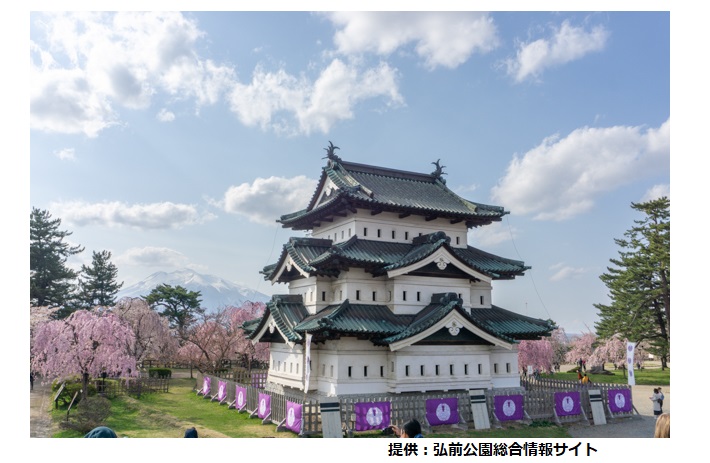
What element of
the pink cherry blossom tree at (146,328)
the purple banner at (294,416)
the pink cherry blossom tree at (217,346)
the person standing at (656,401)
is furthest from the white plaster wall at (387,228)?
the pink cherry blossom tree at (146,328)

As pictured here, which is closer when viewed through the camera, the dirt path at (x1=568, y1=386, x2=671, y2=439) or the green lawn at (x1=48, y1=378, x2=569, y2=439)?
the green lawn at (x1=48, y1=378, x2=569, y2=439)

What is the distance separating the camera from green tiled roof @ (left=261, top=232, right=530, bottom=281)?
2145 centimetres

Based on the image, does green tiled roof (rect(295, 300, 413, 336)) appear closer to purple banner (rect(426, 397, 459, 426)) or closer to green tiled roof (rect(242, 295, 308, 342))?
green tiled roof (rect(242, 295, 308, 342))

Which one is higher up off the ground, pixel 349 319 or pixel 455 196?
pixel 455 196

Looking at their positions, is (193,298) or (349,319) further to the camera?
(193,298)

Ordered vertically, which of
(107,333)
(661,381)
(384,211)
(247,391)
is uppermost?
(384,211)

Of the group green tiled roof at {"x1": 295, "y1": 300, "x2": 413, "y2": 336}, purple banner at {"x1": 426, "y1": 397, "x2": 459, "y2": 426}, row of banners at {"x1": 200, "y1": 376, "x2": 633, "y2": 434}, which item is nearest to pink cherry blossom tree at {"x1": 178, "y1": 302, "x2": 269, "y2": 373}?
row of banners at {"x1": 200, "y1": 376, "x2": 633, "y2": 434}

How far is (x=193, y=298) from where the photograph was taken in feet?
203

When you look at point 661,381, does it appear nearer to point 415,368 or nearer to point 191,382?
point 415,368

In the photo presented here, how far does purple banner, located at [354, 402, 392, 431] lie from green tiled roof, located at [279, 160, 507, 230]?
883cm

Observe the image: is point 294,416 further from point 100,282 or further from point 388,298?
point 100,282
